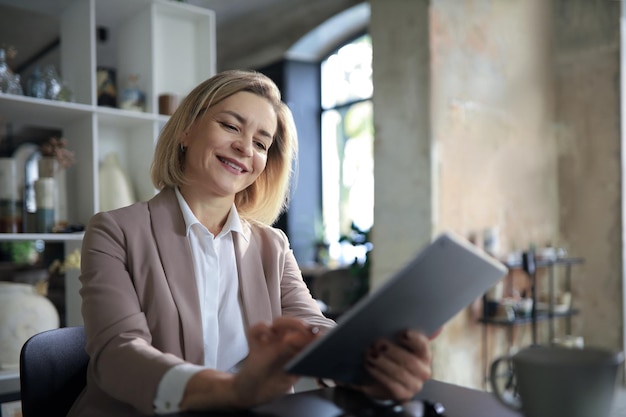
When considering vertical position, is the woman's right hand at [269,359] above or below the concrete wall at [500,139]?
below

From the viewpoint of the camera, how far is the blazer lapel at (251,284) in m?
1.30

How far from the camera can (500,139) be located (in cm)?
395

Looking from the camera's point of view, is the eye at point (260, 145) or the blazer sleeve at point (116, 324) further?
the eye at point (260, 145)

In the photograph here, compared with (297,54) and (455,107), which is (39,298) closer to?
(455,107)

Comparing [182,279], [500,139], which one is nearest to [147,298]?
[182,279]

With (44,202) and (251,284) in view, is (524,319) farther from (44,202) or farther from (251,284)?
(251,284)

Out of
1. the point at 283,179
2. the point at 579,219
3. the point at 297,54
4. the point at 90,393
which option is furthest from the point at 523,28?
the point at 90,393

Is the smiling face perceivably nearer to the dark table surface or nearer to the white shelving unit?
the dark table surface

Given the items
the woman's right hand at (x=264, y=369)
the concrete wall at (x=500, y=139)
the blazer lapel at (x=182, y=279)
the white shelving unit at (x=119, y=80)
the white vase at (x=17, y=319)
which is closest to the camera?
the woman's right hand at (x=264, y=369)

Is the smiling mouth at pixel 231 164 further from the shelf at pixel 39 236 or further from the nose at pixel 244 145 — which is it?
the shelf at pixel 39 236

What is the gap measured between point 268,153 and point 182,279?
1.49 ft

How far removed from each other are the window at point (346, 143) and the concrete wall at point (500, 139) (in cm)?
200

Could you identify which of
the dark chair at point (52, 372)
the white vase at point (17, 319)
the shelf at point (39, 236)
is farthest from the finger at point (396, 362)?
the shelf at point (39, 236)

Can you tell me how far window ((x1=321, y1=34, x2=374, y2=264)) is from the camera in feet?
19.9
